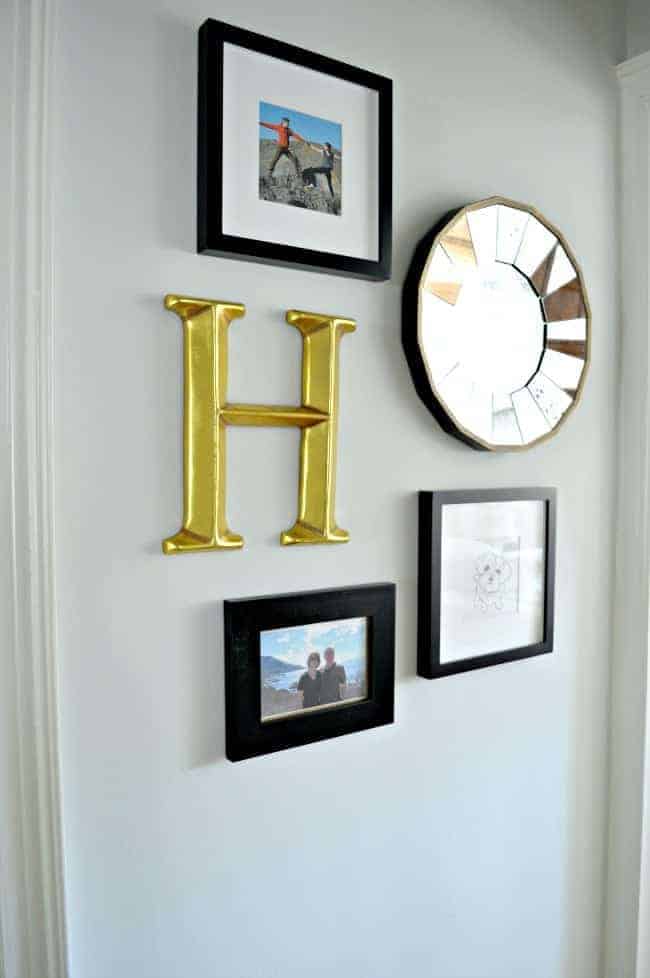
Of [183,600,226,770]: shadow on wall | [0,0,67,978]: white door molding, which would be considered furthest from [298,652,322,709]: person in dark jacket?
[0,0,67,978]: white door molding

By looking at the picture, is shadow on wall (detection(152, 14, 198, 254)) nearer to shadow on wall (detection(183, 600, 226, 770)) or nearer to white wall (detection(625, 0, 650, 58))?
shadow on wall (detection(183, 600, 226, 770))

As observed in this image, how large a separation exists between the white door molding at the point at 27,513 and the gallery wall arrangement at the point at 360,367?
175 millimetres

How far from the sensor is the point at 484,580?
1346mm

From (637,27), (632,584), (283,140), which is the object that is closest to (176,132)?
(283,140)

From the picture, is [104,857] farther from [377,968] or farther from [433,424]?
[433,424]

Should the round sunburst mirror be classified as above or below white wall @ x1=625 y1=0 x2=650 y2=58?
below

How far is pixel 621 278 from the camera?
155 cm

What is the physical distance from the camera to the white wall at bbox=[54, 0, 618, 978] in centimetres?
97

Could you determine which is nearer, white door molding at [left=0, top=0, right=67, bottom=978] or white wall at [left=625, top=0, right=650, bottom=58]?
white door molding at [left=0, top=0, right=67, bottom=978]

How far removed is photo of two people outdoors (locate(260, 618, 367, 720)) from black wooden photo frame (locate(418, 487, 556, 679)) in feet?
0.43

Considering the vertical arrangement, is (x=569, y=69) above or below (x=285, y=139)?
above

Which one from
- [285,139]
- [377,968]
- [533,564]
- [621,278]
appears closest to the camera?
[285,139]

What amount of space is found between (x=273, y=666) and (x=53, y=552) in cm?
35

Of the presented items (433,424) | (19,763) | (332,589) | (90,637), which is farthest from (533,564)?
(19,763)
